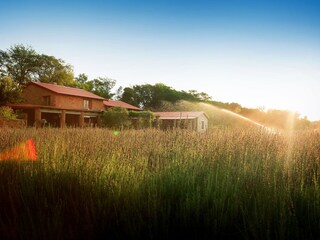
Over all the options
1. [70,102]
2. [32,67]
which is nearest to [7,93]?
[70,102]

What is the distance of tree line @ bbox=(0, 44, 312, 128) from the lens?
1544 inches

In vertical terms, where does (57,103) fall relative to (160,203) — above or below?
above

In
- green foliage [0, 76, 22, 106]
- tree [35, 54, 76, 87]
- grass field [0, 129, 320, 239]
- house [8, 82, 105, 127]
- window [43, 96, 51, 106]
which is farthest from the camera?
tree [35, 54, 76, 87]

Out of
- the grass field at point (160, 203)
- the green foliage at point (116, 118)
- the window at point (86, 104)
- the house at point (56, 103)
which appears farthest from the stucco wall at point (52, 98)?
the grass field at point (160, 203)

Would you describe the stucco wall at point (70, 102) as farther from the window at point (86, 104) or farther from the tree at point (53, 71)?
the tree at point (53, 71)

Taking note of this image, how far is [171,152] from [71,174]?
197cm

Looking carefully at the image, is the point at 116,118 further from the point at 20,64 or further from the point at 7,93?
the point at 20,64

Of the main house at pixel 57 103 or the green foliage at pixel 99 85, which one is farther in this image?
the green foliage at pixel 99 85

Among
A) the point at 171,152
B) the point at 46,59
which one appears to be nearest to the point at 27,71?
the point at 46,59

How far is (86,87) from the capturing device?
193 feet

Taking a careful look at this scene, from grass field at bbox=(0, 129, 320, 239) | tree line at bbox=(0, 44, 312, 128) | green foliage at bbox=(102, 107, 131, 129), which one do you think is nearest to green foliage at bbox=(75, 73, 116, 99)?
tree line at bbox=(0, 44, 312, 128)

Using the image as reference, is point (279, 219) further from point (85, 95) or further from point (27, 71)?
point (27, 71)

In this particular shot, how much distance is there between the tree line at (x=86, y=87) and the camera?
39228 mm

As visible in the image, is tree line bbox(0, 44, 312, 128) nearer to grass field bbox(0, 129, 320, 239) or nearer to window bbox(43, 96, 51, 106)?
window bbox(43, 96, 51, 106)
